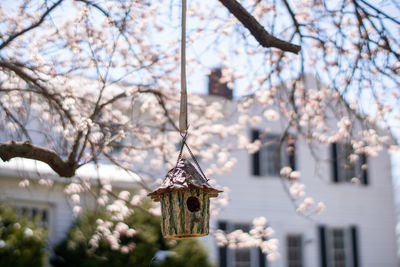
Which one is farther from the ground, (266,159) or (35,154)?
(266,159)

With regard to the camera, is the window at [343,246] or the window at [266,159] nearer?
the window at [266,159]

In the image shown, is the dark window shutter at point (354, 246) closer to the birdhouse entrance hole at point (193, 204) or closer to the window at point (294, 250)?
the window at point (294, 250)

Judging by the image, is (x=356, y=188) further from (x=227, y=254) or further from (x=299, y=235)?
(x=227, y=254)

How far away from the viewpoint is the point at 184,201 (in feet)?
12.8

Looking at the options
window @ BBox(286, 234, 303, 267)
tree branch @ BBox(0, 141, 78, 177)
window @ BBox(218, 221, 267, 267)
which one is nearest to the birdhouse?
tree branch @ BBox(0, 141, 78, 177)

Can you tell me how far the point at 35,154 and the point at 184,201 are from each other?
154cm

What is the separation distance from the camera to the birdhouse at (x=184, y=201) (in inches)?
151

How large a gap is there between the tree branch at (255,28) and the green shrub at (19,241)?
5.27m

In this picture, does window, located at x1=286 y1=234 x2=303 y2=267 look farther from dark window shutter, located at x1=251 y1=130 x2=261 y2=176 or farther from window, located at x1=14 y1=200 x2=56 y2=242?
window, located at x1=14 y1=200 x2=56 y2=242

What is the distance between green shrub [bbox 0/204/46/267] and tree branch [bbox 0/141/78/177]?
4.14 m

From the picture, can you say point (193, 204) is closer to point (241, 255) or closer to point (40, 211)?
point (40, 211)

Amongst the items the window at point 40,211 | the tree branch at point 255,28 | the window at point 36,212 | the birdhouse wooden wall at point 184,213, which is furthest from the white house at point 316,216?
the birdhouse wooden wall at point 184,213

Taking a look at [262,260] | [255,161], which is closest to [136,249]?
[262,260]

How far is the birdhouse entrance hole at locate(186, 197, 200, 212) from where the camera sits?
13.1 ft
